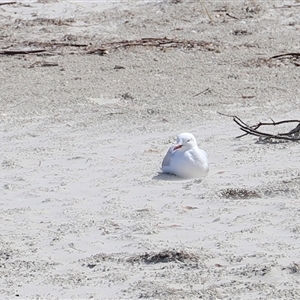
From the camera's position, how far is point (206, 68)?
809 centimetres

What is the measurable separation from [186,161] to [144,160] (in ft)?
1.76

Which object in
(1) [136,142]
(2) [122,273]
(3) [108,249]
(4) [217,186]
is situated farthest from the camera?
(1) [136,142]

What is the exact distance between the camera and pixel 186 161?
16.9 feet

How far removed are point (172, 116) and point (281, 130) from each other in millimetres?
810

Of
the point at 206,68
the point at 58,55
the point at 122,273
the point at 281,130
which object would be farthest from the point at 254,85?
the point at 122,273

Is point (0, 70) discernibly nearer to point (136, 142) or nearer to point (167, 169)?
point (136, 142)

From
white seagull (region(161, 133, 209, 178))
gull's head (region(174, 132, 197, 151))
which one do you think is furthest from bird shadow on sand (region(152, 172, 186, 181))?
gull's head (region(174, 132, 197, 151))

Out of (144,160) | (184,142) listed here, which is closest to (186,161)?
(184,142)

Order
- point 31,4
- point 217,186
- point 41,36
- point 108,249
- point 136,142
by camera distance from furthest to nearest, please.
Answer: point 31,4
point 41,36
point 136,142
point 217,186
point 108,249

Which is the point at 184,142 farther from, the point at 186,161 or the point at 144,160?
the point at 144,160

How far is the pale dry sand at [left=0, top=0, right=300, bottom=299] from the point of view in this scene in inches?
152

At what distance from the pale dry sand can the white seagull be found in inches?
2.6

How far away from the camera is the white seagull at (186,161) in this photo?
514 centimetres

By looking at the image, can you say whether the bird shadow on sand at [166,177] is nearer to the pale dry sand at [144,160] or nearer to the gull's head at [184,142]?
the pale dry sand at [144,160]
